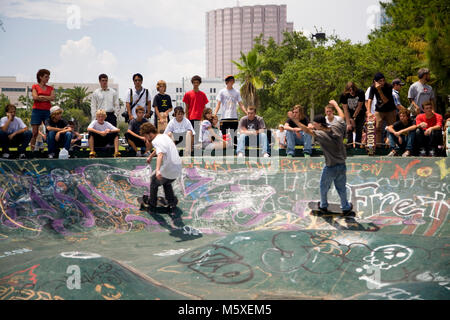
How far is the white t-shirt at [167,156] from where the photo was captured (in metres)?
7.53

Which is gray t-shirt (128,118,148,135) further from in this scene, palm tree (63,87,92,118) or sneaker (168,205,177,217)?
palm tree (63,87,92,118)

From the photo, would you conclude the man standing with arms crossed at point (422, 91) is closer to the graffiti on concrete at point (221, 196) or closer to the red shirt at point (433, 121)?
the red shirt at point (433, 121)

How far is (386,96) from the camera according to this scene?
10516mm

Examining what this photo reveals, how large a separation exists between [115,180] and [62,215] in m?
1.31

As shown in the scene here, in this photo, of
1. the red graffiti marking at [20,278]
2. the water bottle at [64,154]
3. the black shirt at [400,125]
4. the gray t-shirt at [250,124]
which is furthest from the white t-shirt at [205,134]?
the red graffiti marking at [20,278]

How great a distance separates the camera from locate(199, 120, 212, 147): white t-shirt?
409 inches

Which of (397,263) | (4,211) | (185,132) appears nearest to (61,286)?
(4,211)

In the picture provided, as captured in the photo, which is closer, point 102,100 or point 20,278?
point 20,278

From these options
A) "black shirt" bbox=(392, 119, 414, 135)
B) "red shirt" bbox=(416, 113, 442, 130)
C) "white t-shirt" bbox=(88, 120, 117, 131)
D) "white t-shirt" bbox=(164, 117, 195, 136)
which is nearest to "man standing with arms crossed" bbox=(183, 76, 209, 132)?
"white t-shirt" bbox=(164, 117, 195, 136)

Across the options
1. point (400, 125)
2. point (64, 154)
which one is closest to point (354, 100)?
point (400, 125)

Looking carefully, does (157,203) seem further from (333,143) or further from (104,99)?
(104,99)

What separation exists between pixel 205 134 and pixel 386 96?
183 inches

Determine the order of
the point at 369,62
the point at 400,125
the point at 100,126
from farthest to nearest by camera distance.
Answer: the point at 369,62
the point at 100,126
the point at 400,125

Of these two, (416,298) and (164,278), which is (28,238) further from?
(416,298)
